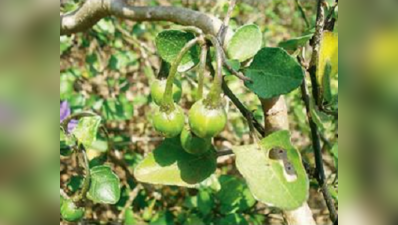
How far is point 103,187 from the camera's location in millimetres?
750

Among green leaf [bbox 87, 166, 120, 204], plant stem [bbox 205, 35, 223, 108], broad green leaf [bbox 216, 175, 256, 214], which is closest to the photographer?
plant stem [bbox 205, 35, 223, 108]

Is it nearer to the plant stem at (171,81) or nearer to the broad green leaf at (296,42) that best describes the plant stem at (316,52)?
the broad green leaf at (296,42)

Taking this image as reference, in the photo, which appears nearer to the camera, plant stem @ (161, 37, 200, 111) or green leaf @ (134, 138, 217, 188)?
plant stem @ (161, 37, 200, 111)

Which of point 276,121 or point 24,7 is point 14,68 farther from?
point 276,121

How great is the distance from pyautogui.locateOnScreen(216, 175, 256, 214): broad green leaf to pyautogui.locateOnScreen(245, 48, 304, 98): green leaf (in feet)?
2.13

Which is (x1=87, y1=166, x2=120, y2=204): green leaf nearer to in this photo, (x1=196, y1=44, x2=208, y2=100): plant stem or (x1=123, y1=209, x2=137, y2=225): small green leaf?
(x1=196, y1=44, x2=208, y2=100): plant stem

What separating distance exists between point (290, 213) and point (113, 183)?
0.81 feet

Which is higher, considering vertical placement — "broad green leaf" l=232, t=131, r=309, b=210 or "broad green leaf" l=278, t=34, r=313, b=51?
"broad green leaf" l=278, t=34, r=313, b=51

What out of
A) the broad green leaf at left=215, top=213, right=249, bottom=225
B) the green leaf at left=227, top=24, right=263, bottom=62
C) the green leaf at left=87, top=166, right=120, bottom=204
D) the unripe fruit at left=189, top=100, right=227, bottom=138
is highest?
the green leaf at left=227, top=24, right=263, bottom=62

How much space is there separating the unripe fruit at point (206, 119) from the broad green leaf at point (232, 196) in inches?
29.1

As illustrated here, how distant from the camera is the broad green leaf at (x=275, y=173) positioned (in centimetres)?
51

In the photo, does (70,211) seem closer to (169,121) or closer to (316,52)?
(169,121)

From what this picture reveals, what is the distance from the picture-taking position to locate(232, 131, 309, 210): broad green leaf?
513 millimetres

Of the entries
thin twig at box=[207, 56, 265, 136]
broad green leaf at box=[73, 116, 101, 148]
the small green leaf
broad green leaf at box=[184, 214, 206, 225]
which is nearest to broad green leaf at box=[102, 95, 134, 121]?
the small green leaf
